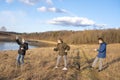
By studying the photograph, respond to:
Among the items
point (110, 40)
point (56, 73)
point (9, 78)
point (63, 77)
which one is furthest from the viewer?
point (110, 40)

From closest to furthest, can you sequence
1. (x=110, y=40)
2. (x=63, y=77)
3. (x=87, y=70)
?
(x=63, y=77) → (x=87, y=70) → (x=110, y=40)

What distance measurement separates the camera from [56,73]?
14.5m

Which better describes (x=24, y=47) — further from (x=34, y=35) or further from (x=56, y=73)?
(x=34, y=35)

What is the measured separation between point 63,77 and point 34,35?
93.8m

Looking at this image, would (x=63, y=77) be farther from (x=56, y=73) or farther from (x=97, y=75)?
(x=97, y=75)

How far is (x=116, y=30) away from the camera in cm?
5950

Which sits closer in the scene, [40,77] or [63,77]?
[40,77]

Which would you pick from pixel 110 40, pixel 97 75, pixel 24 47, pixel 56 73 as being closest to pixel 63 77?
pixel 56 73

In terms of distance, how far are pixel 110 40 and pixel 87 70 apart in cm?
4358

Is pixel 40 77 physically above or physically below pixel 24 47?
below

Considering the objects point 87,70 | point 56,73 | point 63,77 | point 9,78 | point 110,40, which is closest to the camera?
point 9,78

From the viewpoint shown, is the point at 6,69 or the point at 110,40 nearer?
the point at 6,69

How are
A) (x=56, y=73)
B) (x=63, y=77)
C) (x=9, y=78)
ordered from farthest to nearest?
(x=56, y=73)
(x=63, y=77)
(x=9, y=78)

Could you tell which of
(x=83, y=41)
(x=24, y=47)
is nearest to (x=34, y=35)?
(x=83, y=41)
